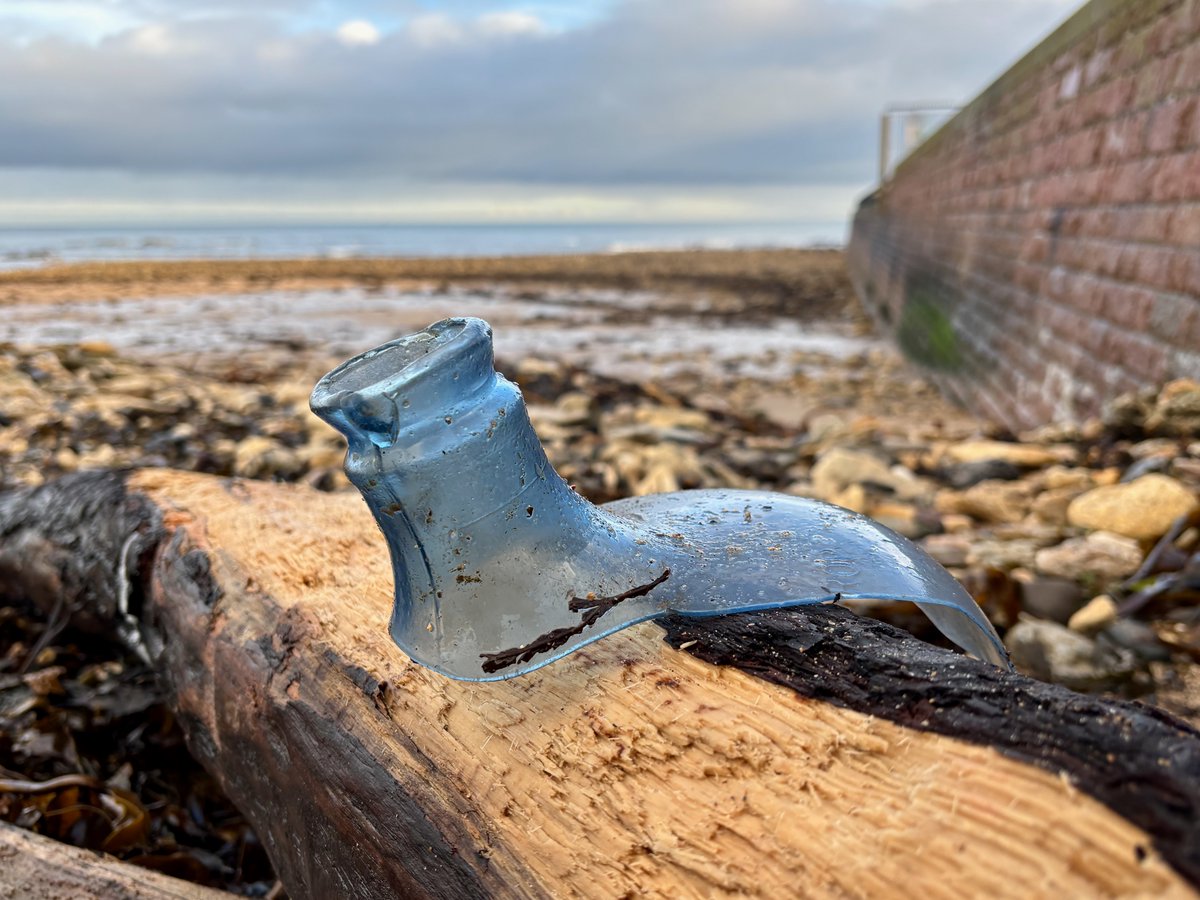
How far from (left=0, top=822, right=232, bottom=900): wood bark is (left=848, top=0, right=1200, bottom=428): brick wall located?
3.67 metres

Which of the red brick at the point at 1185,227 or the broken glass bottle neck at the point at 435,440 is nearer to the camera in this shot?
the broken glass bottle neck at the point at 435,440

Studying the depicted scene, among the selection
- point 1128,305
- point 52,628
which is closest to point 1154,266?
point 1128,305

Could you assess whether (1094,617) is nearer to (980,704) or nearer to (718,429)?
(980,704)

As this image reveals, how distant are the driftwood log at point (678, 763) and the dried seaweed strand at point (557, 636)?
5cm

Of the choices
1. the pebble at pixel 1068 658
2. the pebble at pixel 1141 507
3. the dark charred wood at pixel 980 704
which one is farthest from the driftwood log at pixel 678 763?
the pebble at pixel 1141 507

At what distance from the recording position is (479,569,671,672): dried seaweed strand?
106cm

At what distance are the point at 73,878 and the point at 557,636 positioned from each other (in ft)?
3.07

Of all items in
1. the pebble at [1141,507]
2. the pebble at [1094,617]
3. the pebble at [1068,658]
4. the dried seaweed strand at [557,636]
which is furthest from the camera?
the pebble at [1141,507]

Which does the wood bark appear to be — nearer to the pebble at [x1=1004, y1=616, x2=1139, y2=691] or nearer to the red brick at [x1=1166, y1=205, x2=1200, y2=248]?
the pebble at [x1=1004, y1=616, x2=1139, y2=691]

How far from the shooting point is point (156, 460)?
4227 millimetres

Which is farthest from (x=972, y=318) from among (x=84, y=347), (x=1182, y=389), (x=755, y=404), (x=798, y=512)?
(x=84, y=347)

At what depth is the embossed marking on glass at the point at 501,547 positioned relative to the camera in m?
1.00

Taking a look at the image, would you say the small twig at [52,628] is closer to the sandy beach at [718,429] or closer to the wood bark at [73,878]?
the wood bark at [73,878]

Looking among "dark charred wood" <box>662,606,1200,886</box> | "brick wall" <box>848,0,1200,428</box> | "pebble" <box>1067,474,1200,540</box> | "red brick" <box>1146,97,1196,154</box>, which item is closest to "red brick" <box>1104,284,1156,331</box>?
"brick wall" <box>848,0,1200,428</box>
